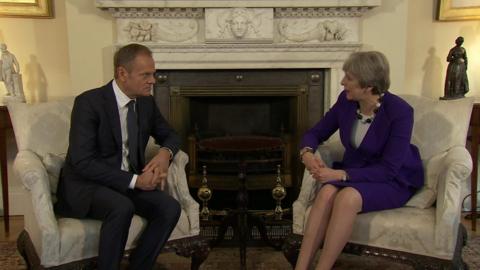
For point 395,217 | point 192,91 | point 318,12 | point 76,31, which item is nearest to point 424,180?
point 395,217

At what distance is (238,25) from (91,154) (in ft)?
4.65

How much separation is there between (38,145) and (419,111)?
187cm

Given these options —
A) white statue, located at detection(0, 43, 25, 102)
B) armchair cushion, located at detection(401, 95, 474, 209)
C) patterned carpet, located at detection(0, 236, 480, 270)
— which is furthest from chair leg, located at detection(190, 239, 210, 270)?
white statue, located at detection(0, 43, 25, 102)

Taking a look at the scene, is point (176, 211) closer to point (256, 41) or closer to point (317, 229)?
point (317, 229)

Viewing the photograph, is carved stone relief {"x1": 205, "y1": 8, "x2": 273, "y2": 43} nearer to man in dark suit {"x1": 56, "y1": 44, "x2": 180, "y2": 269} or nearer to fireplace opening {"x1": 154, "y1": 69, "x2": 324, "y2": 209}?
fireplace opening {"x1": 154, "y1": 69, "x2": 324, "y2": 209}

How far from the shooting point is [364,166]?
2162 mm

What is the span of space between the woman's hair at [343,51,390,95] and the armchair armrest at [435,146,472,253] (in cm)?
46

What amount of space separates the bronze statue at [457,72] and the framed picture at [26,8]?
2.66m

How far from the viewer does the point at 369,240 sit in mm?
2004

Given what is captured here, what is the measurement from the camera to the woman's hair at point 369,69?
2.04 metres

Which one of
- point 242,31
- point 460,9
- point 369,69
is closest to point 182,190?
point 369,69

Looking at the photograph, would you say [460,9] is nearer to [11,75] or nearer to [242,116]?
[242,116]

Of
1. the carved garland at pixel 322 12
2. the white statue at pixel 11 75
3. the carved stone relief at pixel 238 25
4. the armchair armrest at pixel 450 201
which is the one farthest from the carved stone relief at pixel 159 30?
the armchair armrest at pixel 450 201

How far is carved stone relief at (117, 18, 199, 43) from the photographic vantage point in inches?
119
